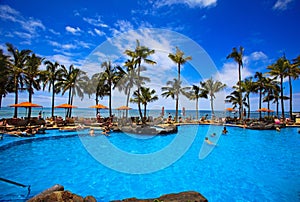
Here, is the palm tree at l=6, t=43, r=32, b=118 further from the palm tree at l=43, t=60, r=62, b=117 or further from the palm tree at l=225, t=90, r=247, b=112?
the palm tree at l=225, t=90, r=247, b=112

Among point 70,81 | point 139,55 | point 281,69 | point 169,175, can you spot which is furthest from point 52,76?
point 281,69

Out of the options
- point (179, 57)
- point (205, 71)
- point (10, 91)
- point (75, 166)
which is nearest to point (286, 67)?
point (179, 57)

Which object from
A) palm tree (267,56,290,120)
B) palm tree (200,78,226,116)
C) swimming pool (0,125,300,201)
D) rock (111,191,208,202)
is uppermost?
palm tree (267,56,290,120)

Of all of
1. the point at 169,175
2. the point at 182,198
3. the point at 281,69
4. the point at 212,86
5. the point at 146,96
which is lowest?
the point at 169,175

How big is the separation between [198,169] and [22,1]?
1082 cm

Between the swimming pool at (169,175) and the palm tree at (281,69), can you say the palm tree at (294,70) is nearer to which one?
the palm tree at (281,69)

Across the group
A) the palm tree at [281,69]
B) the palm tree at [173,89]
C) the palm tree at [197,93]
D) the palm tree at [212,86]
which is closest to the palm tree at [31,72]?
the palm tree at [173,89]

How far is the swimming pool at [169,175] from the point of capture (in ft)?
19.2

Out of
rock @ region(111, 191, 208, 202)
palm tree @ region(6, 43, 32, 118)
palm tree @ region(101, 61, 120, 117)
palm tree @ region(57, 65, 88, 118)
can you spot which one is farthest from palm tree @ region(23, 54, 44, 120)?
rock @ region(111, 191, 208, 202)

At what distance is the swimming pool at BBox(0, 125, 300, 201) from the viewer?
585 centimetres

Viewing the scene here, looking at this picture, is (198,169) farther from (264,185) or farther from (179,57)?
(179,57)

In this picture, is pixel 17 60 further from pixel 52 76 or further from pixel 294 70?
pixel 294 70

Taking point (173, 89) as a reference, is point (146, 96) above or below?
below

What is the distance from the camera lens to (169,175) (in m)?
7.46
